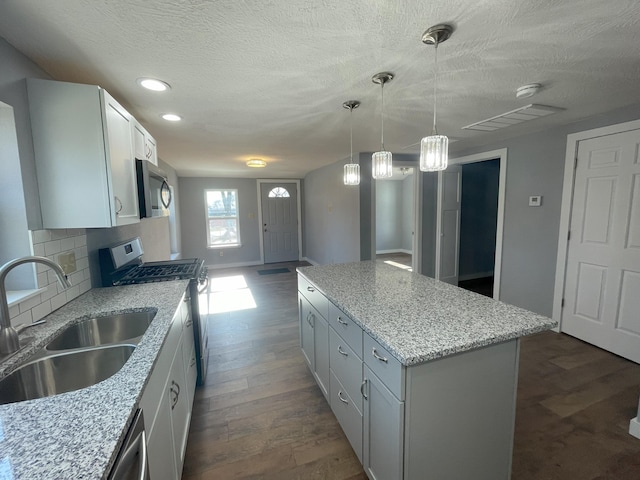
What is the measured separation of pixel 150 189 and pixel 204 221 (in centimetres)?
464

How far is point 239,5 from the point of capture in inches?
42.6

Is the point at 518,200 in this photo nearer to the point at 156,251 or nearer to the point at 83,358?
the point at 83,358

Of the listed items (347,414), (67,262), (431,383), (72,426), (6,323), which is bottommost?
(347,414)

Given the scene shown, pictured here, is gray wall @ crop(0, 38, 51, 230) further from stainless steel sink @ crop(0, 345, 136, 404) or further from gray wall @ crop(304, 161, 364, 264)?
gray wall @ crop(304, 161, 364, 264)

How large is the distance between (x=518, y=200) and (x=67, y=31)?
410 cm

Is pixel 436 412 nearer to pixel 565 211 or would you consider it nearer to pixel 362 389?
pixel 362 389

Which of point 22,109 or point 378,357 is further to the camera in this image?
point 22,109

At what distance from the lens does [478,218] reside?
16.9 feet

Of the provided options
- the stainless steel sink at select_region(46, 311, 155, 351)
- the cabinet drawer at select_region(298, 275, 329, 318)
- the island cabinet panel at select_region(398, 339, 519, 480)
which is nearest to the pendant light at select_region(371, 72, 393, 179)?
the cabinet drawer at select_region(298, 275, 329, 318)

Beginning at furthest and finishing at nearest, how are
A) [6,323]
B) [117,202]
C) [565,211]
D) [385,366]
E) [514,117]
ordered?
1. [565,211]
2. [514,117]
3. [117,202]
4. [385,366]
5. [6,323]

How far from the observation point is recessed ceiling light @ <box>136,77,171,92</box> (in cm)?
168

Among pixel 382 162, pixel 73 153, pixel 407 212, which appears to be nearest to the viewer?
pixel 73 153

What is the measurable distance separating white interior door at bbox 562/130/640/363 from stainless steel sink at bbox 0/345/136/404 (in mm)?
3777

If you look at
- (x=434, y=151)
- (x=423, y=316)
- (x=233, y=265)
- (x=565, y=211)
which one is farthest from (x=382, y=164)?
(x=233, y=265)
